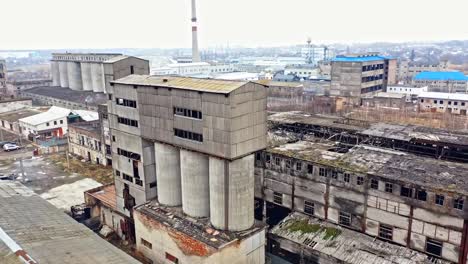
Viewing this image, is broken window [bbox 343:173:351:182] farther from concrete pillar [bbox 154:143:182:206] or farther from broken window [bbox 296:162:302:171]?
concrete pillar [bbox 154:143:182:206]

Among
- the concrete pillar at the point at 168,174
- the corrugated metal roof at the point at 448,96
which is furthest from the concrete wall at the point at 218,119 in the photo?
the corrugated metal roof at the point at 448,96

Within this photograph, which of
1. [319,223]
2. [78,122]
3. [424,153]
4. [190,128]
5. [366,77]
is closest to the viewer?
[190,128]

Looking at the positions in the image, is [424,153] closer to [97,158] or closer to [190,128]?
[190,128]

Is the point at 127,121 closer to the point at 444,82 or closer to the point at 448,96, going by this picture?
the point at 448,96

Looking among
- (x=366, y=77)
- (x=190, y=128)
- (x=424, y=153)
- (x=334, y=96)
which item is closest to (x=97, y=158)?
(x=190, y=128)

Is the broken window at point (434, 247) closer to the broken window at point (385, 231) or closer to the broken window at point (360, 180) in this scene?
the broken window at point (385, 231)

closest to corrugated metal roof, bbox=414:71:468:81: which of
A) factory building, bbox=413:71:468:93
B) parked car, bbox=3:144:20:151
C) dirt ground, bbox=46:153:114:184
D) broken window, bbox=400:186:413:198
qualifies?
factory building, bbox=413:71:468:93

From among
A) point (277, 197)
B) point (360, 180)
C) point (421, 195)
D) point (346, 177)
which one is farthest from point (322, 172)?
point (421, 195)
